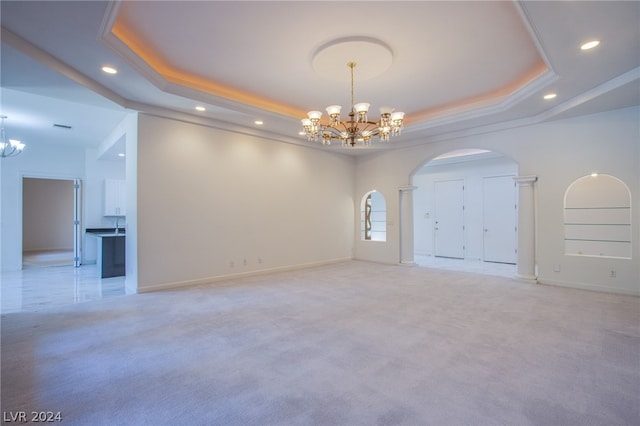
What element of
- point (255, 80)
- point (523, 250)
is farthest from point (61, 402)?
point (523, 250)

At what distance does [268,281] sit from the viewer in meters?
5.81

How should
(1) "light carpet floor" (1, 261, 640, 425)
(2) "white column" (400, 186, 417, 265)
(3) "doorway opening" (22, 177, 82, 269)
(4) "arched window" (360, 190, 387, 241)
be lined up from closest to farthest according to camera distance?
(1) "light carpet floor" (1, 261, 640, 425) < (2) "white column" (400, 186, 417, 265) < (4) "arched window" (360, 190, 387, 241) < (3) "doorway opening" (22, 177, 82, 269)

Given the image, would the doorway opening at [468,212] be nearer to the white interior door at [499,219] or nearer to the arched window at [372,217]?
the white interior door at [499,219]

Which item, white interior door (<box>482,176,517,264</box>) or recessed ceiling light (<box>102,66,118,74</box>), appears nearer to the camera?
recessed ceiling light (<box>102,66,118,74</box>)

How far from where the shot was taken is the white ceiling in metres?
2.86

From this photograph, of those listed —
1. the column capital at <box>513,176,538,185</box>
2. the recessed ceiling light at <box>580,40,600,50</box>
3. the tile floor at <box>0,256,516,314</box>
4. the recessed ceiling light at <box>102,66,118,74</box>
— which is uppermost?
the recessed ceiling light at <box>102,66,118,74</box>

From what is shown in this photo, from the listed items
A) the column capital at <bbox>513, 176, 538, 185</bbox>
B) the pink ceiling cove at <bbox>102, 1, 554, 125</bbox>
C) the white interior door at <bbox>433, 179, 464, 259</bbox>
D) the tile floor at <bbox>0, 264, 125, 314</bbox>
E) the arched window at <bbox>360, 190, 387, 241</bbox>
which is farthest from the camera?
the white interior door at <bbox>433, 179, 464, 259</bbox>

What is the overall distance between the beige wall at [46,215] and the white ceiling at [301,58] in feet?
26.3

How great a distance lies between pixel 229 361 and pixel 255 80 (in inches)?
152

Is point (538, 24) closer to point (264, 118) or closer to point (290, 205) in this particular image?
point (264, 118)

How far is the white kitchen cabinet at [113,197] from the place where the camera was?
833cm

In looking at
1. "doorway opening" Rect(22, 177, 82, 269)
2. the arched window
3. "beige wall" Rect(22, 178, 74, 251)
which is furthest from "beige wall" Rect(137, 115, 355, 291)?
"beige wall" Rect(22, 178, 74, 251)

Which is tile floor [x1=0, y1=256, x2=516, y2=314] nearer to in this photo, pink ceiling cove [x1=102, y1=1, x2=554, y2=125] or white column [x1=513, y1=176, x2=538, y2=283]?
white column [x1=513, y1=176, x2=538, y2=283]

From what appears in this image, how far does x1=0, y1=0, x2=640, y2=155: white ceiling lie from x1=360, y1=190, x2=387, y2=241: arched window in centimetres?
345
